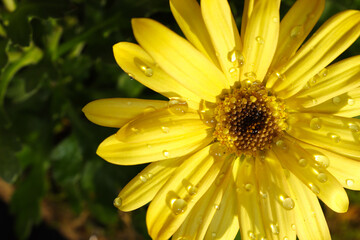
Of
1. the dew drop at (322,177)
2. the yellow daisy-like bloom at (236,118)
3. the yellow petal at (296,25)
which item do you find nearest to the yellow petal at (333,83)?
the yellow daisy-like bloom at (236,118)

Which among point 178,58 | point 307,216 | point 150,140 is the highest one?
point 178,58

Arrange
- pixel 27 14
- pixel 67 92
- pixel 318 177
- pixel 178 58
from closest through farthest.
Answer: pixel 178 58, pixel 318 177, pixel 27 14, pixel 67 92

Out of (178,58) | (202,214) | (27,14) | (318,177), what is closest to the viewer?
(178,58)

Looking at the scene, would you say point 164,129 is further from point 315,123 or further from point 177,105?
point 315,123

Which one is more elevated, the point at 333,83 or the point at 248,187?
the point at 333,83

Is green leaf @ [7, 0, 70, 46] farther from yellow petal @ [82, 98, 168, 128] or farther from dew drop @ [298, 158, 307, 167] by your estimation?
dew drop @ [298, 158, 307, 167]

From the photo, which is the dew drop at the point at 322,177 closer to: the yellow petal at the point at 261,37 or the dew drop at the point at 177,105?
the yellow petal at the point at 261,37

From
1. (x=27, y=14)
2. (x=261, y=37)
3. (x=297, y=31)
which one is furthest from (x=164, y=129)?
(x=27, y=14)

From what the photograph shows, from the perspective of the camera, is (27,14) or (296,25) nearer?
(296,25)
